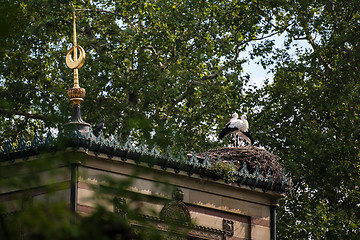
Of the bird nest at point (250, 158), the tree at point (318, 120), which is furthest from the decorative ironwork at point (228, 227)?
the tree at point (318, 120)

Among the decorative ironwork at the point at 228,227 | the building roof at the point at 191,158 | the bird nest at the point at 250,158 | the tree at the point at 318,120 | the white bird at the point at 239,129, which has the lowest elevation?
the decorative ironwork at the point at 228,227

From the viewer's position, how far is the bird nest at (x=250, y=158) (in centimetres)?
1808

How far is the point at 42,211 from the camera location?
17.6 feet

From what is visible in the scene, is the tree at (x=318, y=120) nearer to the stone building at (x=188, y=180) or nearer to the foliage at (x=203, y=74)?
the foliage at (x=203, y=74)

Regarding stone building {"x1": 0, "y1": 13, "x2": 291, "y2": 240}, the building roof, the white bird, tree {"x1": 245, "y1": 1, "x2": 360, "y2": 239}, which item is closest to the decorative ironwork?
stone building {"x1": 0, "y1": 13, "x2": 291, "y2": 240}

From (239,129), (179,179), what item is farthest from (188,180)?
(239,129)

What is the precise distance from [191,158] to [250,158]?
7.43 feet

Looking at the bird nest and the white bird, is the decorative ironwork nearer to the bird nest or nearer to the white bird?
the bird nest

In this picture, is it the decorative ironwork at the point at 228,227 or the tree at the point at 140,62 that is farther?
the tree at the point at 140,62

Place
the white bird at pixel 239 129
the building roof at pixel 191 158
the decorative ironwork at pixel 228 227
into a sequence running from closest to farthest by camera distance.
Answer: the building roof at pixel 191 158 → the decorative ironwork at pixel 228 227 → the white bird at pixel 239 129

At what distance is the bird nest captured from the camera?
18078mm

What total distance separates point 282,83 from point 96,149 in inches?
647

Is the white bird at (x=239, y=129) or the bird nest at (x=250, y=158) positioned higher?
the white bird at (x=239, y=129)

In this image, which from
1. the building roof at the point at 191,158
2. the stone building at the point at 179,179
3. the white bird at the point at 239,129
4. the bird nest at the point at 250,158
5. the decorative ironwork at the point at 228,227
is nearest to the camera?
the stone building at the point at 179,179
